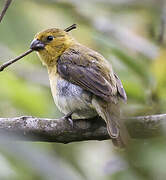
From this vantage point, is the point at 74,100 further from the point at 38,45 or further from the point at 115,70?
the point at 38,45

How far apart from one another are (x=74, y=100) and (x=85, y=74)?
0.22 meters

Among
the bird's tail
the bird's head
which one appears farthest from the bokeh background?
the bird's head

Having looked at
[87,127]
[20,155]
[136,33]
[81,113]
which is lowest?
[136,33]

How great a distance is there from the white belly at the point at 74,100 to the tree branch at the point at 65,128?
54cm

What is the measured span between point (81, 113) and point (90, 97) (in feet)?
0.46

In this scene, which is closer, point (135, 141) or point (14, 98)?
point (135, 141)

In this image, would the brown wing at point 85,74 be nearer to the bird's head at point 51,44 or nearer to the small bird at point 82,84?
the small bird at point 82,84

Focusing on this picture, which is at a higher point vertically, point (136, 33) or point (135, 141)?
point (135, 141)

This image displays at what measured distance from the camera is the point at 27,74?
4.25 metres

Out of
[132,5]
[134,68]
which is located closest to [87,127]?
[134,68]

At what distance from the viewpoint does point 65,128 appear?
2703 mm

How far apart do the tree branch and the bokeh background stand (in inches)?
3.6

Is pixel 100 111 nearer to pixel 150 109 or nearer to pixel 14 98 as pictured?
pixel 150 109

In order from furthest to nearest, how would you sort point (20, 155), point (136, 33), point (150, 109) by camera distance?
point (136, 33)
point (150, 109)
point (20, 155)
